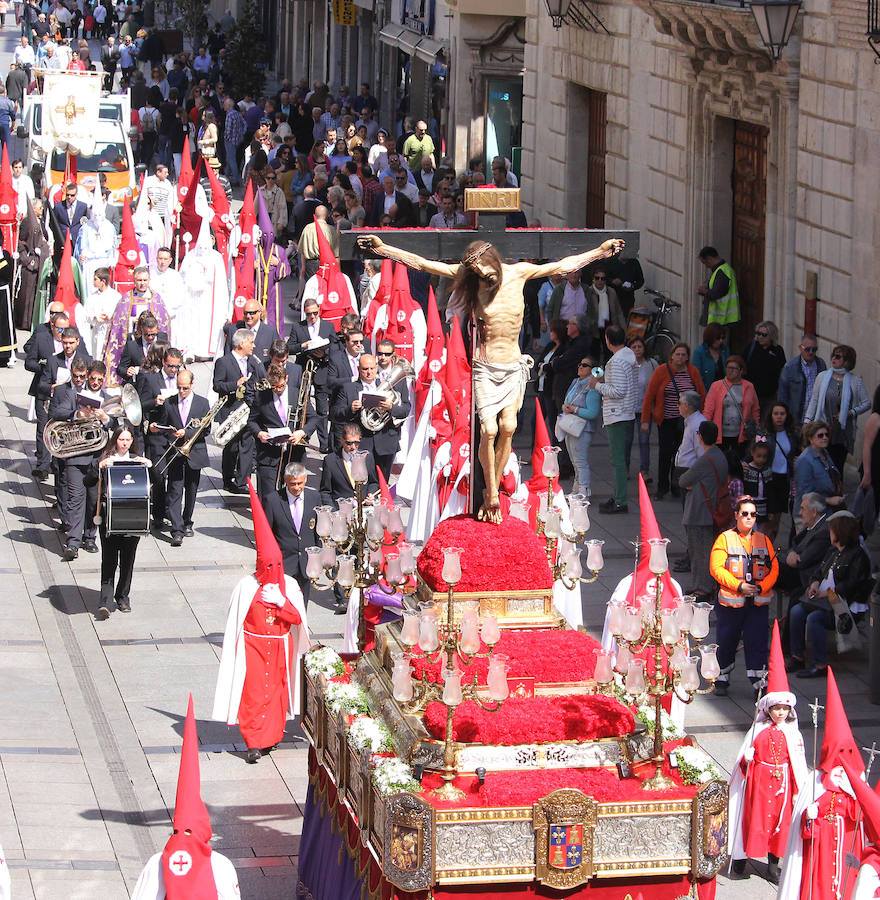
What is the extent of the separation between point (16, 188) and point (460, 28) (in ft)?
33.0

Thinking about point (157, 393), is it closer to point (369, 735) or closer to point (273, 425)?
point (273, 425)

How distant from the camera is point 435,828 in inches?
357

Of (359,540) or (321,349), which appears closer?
(359,540)

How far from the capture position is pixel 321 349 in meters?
19.3

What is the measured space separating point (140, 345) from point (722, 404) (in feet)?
19.6

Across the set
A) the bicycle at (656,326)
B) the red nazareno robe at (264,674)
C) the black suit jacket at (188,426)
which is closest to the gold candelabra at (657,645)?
the red nazareno robe at (264,674)

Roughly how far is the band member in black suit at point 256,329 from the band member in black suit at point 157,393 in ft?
5.06

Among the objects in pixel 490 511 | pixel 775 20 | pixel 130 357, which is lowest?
pixel 130 357

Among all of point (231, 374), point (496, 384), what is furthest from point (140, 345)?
point (496, 384)

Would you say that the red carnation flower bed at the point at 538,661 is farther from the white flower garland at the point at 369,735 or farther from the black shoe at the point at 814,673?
the black shoe at the point at 814,673

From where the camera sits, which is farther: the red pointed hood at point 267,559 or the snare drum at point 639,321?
the snare drum at point 639,321

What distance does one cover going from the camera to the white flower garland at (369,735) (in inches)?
385

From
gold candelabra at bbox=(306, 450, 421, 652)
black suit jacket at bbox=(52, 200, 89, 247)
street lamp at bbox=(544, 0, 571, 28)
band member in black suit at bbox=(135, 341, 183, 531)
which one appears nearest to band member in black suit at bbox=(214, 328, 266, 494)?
band member in black suit at bbox=(135, 341, 183, 531)

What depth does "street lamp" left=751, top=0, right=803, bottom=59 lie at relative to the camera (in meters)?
20.0
